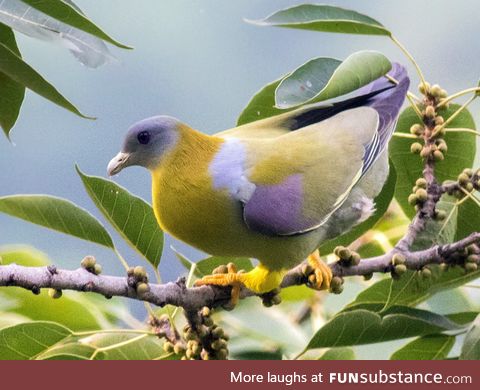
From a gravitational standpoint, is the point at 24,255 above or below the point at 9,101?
below

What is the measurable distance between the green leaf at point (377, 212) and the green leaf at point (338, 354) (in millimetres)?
349

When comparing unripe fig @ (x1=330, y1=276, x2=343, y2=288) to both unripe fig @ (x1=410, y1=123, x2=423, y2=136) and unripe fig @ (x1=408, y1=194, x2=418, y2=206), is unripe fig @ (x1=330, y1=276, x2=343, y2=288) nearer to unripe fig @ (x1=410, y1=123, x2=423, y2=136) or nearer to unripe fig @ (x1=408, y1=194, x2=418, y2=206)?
unripe fig @ (x1=408, y1=194, x2=418, y2=206)

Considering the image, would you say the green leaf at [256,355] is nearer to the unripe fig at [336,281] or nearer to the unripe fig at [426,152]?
the unripe fig at [336,281]

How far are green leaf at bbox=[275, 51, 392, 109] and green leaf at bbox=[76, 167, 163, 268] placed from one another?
1.76ft

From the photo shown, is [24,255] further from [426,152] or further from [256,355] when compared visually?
[426,152]

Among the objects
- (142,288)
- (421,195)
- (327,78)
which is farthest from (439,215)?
(142,288)

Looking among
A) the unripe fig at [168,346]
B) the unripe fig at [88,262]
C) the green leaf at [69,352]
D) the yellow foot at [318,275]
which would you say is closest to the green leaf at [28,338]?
the green leaf at [69,352]

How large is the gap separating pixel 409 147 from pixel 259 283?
677 millimetres

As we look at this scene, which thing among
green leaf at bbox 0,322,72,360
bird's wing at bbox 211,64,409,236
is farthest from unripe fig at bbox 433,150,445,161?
green leaf at bbox 0,322,72,360

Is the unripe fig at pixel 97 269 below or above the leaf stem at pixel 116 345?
above

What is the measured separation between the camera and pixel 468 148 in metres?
2.35

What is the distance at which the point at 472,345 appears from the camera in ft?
6.73

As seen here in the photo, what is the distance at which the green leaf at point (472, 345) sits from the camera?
6.68 ft

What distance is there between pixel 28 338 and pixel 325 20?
1073mm
